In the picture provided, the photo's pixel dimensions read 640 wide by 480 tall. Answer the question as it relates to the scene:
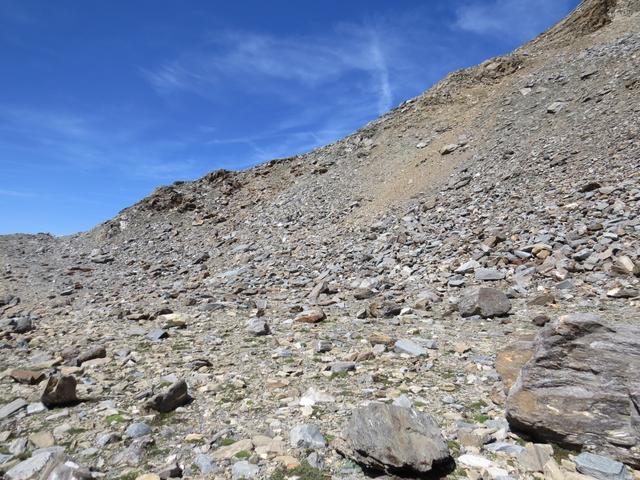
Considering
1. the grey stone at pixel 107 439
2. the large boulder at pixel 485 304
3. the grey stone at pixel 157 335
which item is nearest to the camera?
the grey stone at pixel 107 439

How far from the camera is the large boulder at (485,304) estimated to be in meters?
8.57

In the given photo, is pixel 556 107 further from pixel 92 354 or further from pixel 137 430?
pixel 137 430

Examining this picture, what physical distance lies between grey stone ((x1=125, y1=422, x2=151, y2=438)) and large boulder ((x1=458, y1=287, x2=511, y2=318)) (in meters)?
6.49

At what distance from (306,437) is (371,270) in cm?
893

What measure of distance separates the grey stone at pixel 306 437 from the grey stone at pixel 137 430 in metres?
1.69

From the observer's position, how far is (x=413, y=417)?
419cm

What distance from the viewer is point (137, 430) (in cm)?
477

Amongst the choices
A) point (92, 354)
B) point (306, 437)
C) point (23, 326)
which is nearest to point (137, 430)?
point (306, 437)

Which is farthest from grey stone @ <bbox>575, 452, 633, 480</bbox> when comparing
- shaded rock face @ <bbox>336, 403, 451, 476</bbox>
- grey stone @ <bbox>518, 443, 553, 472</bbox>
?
shaded rock face @ <bbox>336, 403, 451, 476</bbox>

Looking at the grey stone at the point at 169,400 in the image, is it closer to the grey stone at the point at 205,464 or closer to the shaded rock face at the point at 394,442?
the grey stone at the point at 205,464

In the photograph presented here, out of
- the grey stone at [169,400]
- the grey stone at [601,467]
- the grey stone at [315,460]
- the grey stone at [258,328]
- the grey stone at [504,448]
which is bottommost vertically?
the grey stone at [601,467]

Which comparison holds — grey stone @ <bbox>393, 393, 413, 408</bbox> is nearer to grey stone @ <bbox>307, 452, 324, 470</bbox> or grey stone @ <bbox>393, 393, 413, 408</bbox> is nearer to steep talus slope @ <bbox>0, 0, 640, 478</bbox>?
steep talus slope @ <bbox>0, 0, 640, 478</bbox>

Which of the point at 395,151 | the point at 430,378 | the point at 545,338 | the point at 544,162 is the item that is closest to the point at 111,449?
the point at 430,378

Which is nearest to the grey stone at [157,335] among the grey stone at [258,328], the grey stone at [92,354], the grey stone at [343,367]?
the grey stone at [92,354]
